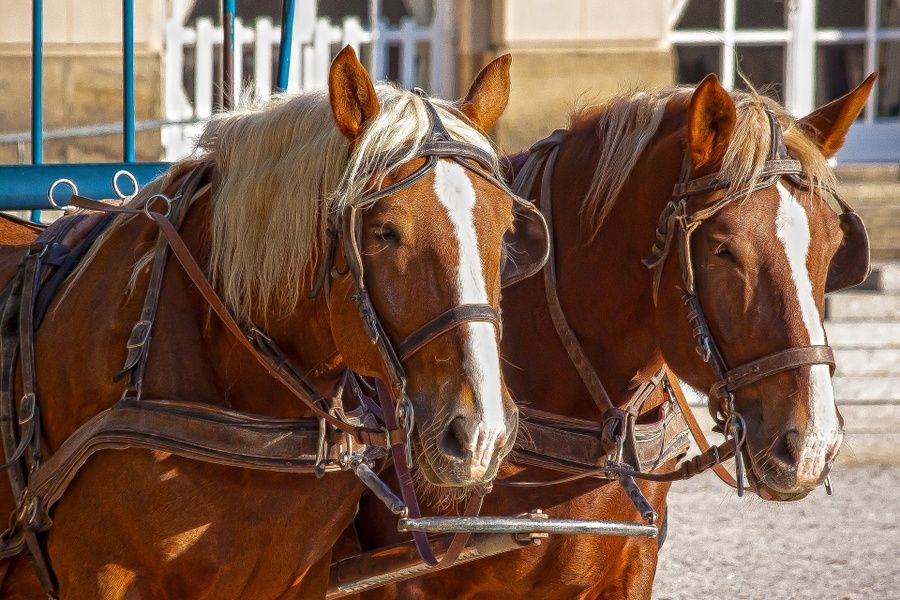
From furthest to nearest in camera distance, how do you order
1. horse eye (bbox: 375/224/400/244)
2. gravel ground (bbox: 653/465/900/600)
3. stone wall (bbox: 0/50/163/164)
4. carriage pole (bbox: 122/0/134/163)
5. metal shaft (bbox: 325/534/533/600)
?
stone wall (bbox: 0/50/163/164), gravel ground (bbox: 653/465/900/600), carriage pole (bbox: 122/0/134/163), metal shaft (bbox: 325/534/533/600), horse eye (bbox: 375/224/400/244)

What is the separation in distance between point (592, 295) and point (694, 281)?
33 centimetres

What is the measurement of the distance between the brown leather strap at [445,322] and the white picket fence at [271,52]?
18.9 ft

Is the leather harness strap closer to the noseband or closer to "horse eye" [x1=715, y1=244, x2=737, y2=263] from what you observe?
the noseband

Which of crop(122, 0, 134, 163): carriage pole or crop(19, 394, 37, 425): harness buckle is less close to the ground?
crop(122, 0, 134, 163): carriage pole

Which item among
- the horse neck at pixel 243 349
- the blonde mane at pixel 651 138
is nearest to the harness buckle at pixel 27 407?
the horse neck at pixel 243 349

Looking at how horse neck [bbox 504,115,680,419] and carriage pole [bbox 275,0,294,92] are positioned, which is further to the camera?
carriage pole [bbox 275,0,294,92]

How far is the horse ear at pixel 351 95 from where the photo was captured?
205 centimetres

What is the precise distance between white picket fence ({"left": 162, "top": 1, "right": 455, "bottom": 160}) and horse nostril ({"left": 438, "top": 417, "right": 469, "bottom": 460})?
19.2 ft

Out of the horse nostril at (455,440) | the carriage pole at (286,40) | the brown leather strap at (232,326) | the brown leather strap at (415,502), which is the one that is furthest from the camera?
the carriage pole at (286,40)

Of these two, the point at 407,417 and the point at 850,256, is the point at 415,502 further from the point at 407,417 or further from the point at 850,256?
the point at 850,256

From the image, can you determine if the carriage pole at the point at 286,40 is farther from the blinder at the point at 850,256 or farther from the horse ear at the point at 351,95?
the blinder at the point at 850,256

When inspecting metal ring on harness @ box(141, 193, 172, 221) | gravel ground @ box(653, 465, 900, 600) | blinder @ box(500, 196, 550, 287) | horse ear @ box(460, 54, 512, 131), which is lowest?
gravel ground @ box(653, 465, 900, 600)

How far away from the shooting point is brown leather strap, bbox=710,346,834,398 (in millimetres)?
2275

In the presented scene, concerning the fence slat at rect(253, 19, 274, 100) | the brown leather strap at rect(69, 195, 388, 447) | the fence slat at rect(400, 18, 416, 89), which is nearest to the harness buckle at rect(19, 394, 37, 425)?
the brown leather strap at rect(69, 195, 388, 447)
